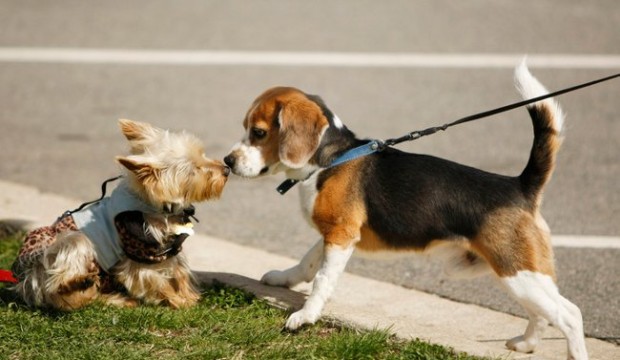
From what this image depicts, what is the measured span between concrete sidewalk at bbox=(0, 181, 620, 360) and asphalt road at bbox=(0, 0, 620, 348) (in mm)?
278

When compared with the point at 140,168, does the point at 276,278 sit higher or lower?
lower

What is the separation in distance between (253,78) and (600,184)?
4.44 metres

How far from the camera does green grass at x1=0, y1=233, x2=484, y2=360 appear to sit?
4777 mm

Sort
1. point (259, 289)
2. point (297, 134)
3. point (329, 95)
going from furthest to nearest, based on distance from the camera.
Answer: point (329, 95), point (259, 289), point (297, 134)

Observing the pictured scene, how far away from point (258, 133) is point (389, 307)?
142 centimetres

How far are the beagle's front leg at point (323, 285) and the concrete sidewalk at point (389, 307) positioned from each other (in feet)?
0.61

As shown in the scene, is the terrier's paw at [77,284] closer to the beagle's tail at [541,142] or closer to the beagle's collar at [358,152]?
the beagle's collar at [358,152]

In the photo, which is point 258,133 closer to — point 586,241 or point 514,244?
point 514,244

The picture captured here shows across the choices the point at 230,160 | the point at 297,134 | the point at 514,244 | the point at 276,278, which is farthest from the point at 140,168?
the point at 514,244

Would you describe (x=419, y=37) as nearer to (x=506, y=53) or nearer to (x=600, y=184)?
(x=506, y=53)

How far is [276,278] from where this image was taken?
5809mm

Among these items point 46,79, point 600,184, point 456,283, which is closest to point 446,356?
point 456,283

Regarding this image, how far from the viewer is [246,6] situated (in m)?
13.9

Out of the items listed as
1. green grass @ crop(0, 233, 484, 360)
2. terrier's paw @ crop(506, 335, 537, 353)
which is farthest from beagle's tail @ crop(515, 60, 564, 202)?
green grass @ crop(0, 233, 484, 360)
